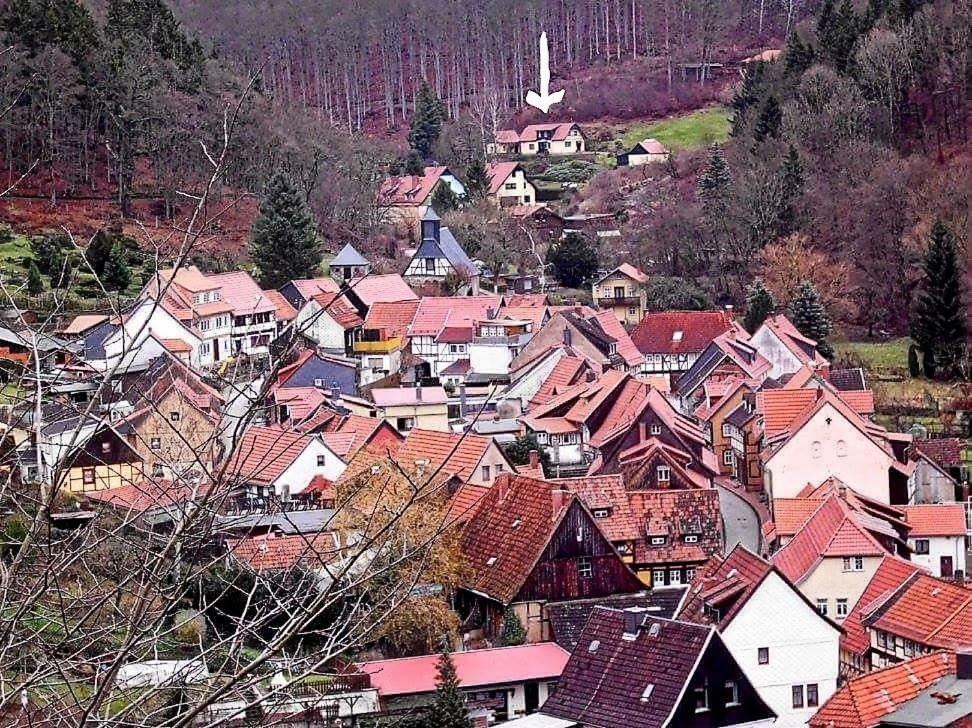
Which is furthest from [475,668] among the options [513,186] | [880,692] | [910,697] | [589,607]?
[513,186]

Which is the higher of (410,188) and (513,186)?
(410,188)

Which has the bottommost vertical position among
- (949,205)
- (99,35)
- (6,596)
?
(949,205)

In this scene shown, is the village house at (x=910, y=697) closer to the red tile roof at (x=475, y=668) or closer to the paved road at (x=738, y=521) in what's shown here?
the red tile roof at (x=475, y=668)

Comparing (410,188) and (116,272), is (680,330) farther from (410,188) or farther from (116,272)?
(410,188)

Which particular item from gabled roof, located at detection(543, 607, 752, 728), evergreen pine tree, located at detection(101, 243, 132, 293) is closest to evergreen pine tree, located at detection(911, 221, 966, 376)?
evergreen pine tree, located at detection(101, 243, 132, 293)

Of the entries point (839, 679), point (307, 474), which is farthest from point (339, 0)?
point (839, 679)

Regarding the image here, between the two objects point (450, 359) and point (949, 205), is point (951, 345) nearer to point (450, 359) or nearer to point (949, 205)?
point (949, 205)
